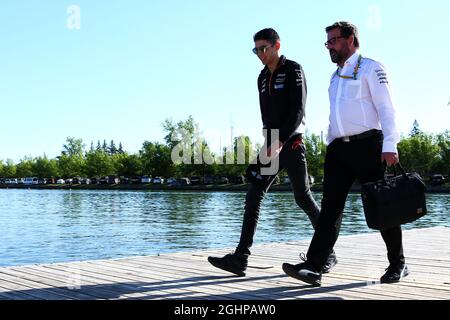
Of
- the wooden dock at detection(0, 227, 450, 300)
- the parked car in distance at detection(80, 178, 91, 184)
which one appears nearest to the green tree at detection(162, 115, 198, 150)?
the parked car in distance at detection(80, 178, 91, 184)

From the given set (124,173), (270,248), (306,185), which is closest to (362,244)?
(270,248)

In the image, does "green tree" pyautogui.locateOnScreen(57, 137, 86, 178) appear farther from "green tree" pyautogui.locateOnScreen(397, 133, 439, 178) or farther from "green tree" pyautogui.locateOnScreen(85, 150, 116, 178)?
"green tree" pyautogui.locateOnScreen(397, 133, 439, 178)

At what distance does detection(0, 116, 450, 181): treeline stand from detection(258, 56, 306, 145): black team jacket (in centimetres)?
7636

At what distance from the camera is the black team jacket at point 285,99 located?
18.0 feet

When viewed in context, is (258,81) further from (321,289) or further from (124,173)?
(124,173)

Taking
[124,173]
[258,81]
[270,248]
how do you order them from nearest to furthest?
[258,81] < [270,248] < [124,173]

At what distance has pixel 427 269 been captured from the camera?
6.12 meters

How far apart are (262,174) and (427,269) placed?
2.04 m

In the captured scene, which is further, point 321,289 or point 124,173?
point 124,173

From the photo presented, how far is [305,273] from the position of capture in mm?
4988

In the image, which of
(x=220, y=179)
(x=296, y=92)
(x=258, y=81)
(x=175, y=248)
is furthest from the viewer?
(x=220, y=179)

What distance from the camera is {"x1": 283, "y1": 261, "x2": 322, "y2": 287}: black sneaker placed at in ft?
16.3

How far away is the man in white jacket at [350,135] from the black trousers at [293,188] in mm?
436

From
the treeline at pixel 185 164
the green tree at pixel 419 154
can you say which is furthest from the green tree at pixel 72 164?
the green tree at pixel 419 154
